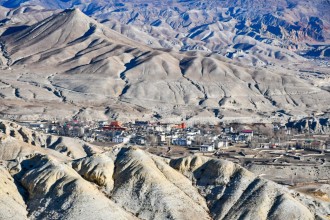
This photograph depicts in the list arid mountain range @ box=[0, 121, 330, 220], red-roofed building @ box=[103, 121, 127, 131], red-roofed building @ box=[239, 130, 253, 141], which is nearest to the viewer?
arid mountain range @ box=[0, 121, 330, 220]

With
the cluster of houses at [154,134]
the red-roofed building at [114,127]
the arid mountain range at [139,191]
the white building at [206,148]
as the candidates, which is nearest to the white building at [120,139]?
the cluster of houses at [154,134]

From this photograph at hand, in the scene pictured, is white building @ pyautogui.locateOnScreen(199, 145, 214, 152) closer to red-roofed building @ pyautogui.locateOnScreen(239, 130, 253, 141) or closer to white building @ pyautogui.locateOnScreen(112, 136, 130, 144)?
red-roofed building @ pyautogui.locateOnScreen(239, 130, 253, 141)

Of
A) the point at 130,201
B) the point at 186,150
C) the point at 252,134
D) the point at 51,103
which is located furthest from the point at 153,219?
the point at 51,103

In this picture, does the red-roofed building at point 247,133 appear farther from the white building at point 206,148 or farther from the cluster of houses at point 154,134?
the white building at point 206,148

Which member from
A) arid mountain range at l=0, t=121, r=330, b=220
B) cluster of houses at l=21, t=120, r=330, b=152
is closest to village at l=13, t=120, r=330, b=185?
cluster of houses at l=21, t=120, r=330, b=152

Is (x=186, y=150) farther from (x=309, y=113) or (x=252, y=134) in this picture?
(x=309, y=113)

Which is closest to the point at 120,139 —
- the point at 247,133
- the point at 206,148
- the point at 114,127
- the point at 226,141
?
the point at 114,127

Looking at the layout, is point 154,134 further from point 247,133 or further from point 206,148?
point 206,148

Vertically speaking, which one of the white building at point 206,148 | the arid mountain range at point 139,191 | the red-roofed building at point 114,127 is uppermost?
the arid mountain range at point 139,191

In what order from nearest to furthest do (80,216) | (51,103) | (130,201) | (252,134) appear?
(80,216) < (130,201) < (252,134) < (51,103)
